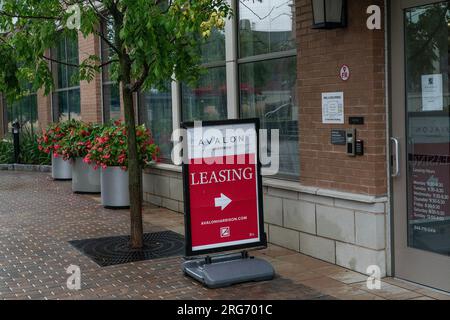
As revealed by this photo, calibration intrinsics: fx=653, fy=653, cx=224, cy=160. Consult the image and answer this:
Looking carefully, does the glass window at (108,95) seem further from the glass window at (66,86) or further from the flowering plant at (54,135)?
the glass window at (66,86)

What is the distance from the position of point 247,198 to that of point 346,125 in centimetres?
124

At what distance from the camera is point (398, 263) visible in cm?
625

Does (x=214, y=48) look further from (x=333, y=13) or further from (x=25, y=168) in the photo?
(x=25, y=168)

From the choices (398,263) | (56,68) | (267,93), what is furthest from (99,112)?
(398,263)

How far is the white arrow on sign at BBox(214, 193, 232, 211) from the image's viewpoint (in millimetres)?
6432

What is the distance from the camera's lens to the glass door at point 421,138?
5695 millimetres

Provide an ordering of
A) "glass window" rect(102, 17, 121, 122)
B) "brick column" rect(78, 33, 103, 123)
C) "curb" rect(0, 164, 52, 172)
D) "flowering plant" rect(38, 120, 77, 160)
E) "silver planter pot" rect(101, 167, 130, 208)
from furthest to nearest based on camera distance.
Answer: "curb" rect(0, 164, 52, 172) < "brick column" rect(78, 33, 103, 123) < "glass window" rect(102, 17, 121, 122) < "flowering plant" rect(38, 120, 77, 160) < "silver planter pot" rect(101, 167, 130, 208)

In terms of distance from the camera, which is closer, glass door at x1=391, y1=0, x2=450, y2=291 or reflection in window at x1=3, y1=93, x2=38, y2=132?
glass door at x1=391, y1=0, x2=450, y2=291

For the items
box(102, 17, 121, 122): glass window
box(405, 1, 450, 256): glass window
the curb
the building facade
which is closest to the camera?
box(405, 1, 450, 256): glass window

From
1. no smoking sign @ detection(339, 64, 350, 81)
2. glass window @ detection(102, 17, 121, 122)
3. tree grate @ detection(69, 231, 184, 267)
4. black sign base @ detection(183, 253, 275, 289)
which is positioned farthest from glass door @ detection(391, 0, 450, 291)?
glass window @ detection(102, 17, 121, 122)

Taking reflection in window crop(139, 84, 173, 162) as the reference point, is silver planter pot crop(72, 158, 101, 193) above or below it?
below

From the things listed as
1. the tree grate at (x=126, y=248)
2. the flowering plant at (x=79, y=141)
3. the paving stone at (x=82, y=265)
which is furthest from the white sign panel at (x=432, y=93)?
the flowering plant at (x=79, y=141)

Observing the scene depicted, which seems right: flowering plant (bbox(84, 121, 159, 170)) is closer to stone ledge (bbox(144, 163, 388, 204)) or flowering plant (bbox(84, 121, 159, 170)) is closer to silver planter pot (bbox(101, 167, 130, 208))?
silver planter pot (bbox(101, 167, 130, 208))

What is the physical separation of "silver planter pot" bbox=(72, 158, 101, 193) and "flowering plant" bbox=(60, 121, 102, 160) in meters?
0.19
